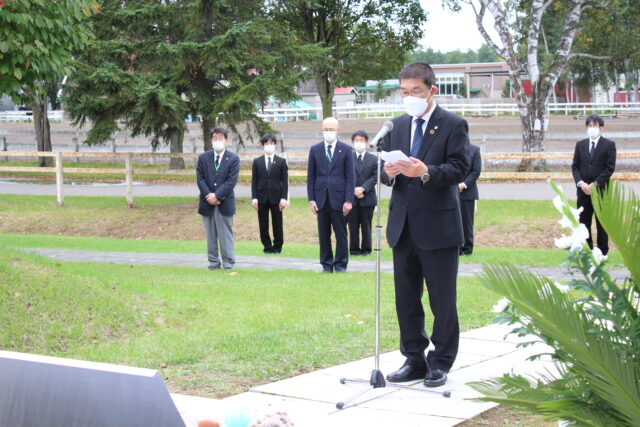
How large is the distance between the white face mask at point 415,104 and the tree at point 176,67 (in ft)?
52.6

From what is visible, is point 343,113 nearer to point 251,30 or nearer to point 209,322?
point 251,30

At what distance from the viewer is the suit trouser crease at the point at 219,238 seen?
13.8 m

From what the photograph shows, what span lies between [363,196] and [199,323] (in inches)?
285

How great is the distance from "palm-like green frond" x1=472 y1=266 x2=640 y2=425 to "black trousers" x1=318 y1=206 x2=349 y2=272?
9.74 metres

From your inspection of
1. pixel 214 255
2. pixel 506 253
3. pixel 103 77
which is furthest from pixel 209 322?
pixel 103 77

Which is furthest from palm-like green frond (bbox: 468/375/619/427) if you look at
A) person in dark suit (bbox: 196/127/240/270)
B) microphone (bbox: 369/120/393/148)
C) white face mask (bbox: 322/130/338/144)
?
person in dark suit (bbox: 196/127/240/270)

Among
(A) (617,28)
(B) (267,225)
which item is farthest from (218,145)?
(A) (617,28)

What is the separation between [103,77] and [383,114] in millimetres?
40569

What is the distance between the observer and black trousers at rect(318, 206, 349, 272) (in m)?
13.4

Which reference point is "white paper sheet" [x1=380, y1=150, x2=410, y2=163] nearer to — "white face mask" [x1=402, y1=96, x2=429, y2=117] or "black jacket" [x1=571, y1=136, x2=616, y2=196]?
"white face mask" [x1=402, y1=96, x2=429, y2=117]

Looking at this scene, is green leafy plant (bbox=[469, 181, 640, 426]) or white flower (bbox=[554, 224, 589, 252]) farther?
white flower (bbox=[554, 224, 589, 252])

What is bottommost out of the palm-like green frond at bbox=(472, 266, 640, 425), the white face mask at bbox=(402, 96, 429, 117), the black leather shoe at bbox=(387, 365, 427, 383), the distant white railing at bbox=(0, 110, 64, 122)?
the black leather shoe at bbox=(387, 365, 427, 383)

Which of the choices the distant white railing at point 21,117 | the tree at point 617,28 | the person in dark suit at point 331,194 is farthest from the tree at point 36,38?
the distant white railing at point 21,117

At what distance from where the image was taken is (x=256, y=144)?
1612 inches
